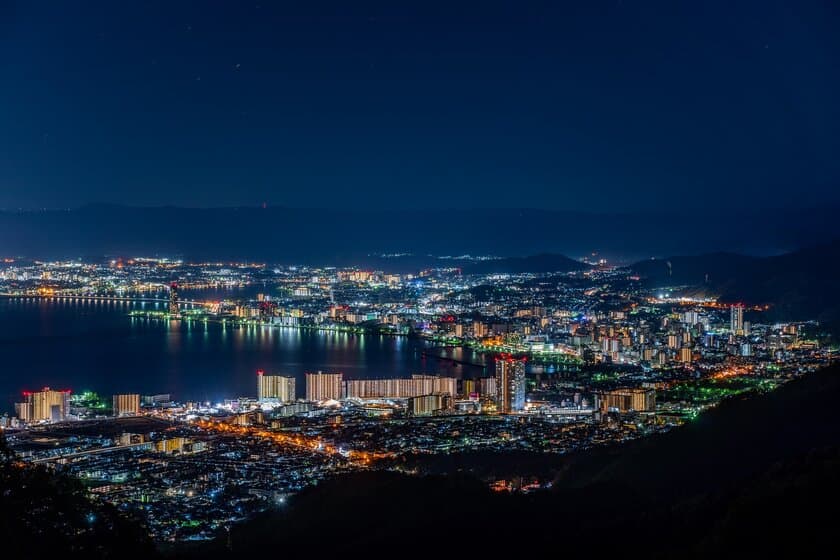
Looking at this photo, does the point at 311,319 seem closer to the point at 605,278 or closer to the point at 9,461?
the point at 605,278

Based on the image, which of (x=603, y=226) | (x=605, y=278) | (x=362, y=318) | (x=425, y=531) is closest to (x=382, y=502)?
(x=425, y=531)

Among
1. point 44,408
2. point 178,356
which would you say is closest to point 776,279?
point 178,356

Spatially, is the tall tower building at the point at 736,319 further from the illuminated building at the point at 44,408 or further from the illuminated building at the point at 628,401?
the illuminated building at the point at 44,408

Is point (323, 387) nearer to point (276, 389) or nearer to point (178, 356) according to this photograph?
point (276, 389)

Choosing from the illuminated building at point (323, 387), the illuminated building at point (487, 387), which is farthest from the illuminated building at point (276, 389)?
the illuminated building at point (487, 387)

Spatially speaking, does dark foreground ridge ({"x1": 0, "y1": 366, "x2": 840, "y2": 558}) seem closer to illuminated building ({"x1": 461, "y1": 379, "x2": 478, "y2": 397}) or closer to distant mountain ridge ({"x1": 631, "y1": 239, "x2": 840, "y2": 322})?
illuminated building ({"x1": 461, "y1": 379, "x2": 478, "y2": 397})

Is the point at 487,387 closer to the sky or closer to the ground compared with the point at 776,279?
closer to the ground

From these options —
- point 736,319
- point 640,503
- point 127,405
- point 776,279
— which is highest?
point 776,279
